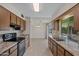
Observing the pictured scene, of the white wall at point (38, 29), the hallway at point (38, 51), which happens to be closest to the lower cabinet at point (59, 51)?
the hallway at point (38, 51)

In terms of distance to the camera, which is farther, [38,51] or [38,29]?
[38,29]

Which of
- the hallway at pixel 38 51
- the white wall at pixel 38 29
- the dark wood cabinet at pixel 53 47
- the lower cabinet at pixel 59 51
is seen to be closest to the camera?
the lower cabinet at pixel 59 51

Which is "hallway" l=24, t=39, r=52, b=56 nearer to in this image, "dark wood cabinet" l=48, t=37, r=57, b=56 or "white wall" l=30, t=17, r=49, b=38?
"dark wood cabinet" l=48, t=37, r=57, b=56

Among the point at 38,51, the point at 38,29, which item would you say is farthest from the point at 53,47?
the point at 38,29

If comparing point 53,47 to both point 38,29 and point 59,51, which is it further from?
point 38,29

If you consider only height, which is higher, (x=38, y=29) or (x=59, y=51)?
(x=38, y=29)

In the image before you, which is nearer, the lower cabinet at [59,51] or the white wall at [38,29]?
the lower cabinet at [59,51]

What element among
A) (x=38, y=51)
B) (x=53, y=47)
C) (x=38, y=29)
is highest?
(x=38, y=29)

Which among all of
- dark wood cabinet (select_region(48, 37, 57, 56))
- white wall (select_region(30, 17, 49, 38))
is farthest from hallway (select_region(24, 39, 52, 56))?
white wall (select_region(30, 17, 49, 38))

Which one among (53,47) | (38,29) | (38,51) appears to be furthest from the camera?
(38,29)

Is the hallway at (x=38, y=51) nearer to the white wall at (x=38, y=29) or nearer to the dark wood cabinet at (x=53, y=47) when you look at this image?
the dark wood cabinet at (x=53, y=47)

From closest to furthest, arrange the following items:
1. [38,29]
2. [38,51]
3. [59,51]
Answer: [59,51], [38,51], [38,29]

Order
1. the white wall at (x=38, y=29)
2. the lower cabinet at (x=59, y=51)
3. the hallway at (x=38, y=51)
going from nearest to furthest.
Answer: the lower cabinet at (x=59, y=51), the hallway at (x=38, y=51), the white wall at (x=38, y=29)

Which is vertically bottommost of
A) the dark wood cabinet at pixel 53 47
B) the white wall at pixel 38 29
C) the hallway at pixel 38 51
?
the hallway at pixel 38 51
